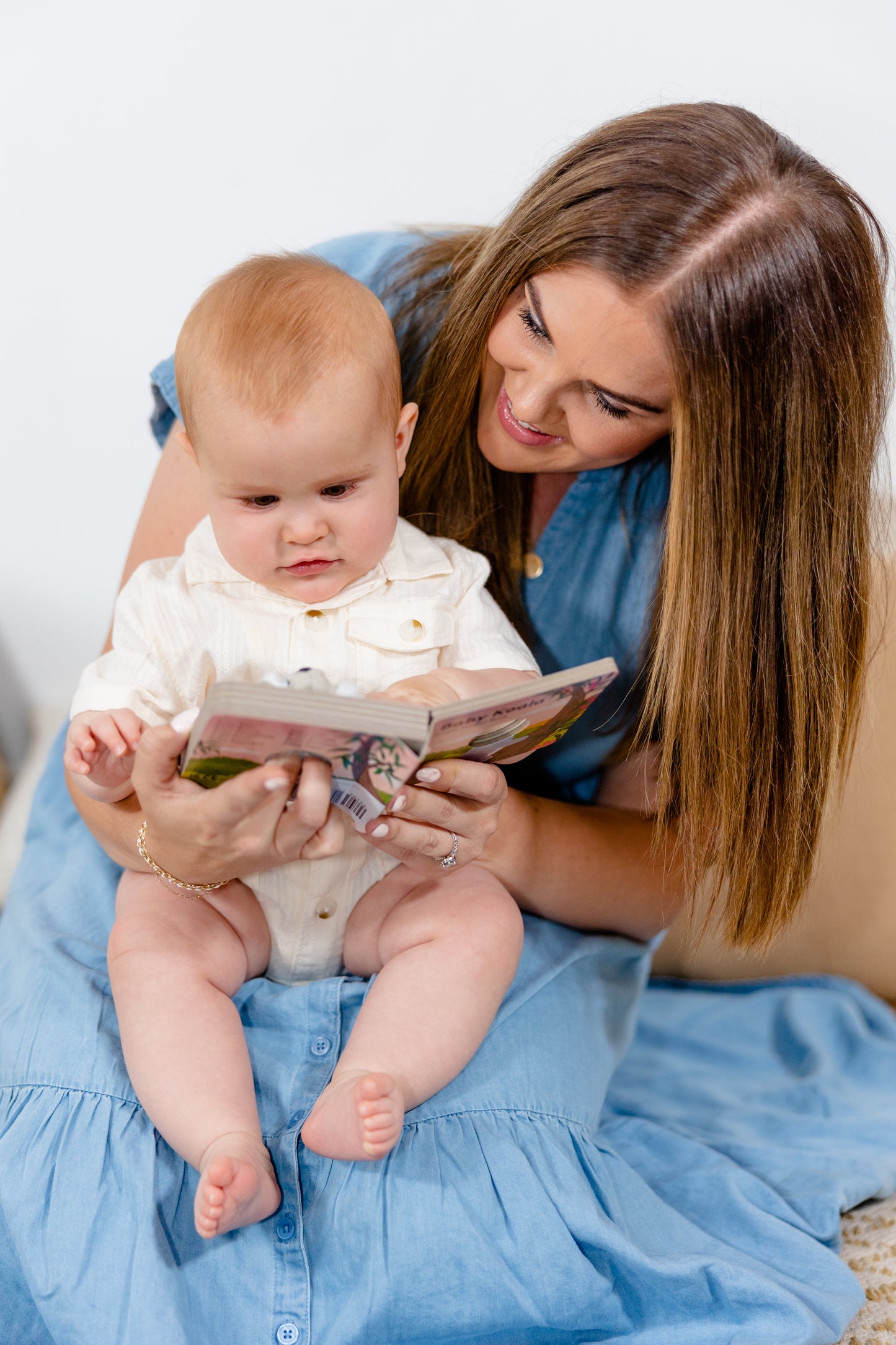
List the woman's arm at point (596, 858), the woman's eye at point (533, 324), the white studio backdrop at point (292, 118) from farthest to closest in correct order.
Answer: the white studio backdrop at point (292, 118) < the woman's arm at point (596, 858) < the woman's eye at point (533, 324)

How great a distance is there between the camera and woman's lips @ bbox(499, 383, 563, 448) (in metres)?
1.38

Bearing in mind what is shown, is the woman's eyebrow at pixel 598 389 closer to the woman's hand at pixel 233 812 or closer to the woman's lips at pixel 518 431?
the woman's lips at pixel 518 431

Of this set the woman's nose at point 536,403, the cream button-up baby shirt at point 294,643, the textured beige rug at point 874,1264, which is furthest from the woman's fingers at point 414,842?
the textured beige rug at point 874,1264

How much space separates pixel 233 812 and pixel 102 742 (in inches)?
6.9

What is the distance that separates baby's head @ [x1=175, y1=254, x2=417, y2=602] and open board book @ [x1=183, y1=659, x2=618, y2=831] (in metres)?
0.26

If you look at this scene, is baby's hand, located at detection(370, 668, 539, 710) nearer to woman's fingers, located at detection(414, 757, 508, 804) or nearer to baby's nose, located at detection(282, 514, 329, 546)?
woman's fingers, located at detection(414, 757, 508, 804)

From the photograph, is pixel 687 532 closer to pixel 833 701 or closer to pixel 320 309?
pixel 833 701

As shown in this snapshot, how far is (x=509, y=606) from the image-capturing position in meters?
1.59

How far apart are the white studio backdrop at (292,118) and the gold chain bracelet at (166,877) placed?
3.87 feet

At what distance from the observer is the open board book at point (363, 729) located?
2.90ft

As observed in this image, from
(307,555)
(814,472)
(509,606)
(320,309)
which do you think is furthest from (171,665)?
(814,472)

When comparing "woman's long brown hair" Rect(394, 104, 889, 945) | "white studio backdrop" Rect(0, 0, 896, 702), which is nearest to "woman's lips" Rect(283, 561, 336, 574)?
"woman's long brown hair" Rect(394, 104, 889, 945)

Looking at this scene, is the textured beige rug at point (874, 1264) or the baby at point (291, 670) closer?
the baby at point (291, 670)

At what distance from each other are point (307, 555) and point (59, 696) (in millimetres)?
1564
